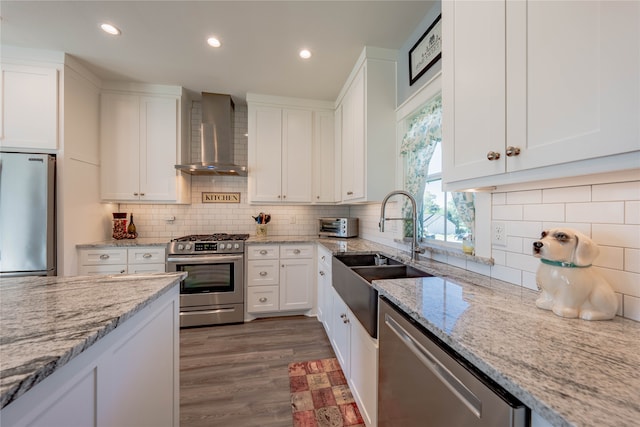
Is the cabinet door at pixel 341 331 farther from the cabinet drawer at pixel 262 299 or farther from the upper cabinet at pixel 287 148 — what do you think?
the upper cabinet at pixel 287 148

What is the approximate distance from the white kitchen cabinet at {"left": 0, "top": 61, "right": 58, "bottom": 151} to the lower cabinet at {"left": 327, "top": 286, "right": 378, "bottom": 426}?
119 inches

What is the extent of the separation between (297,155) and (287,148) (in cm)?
15

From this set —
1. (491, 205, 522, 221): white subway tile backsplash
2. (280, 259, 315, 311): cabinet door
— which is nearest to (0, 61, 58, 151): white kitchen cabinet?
(280, 259, 315, 311): cabinet door

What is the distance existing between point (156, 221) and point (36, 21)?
1.99 meters

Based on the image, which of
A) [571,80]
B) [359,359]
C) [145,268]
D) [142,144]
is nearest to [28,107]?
[142,144]

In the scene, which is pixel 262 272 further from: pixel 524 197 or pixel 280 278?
pixel 524 197

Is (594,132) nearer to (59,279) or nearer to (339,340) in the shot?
(339,340)

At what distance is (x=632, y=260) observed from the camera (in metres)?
0.75

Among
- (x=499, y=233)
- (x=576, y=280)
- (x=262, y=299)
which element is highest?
(x=499, y=233)

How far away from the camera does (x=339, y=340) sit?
184 centimetres

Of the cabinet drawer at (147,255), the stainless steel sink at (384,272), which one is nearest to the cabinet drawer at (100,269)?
the cabinet drawer at (147,255)

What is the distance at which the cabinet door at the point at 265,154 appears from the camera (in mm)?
2963

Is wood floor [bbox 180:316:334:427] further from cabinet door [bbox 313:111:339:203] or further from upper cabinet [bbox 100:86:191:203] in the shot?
upper cabinet [bbox 100:86:191:203]

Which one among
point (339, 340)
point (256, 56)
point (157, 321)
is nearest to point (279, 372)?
point (339, 340)
